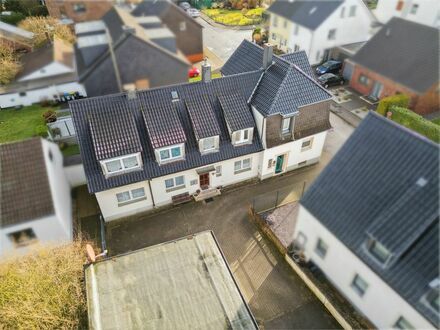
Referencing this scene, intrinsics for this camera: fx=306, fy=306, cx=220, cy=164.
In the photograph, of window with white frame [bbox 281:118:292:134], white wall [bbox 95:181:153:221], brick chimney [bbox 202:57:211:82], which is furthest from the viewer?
window with white frame [bbox 281:118:292:134]

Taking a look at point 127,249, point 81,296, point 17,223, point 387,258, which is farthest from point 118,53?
point 127,249

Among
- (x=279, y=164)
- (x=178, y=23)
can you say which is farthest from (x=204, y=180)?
(x=178, y=23)

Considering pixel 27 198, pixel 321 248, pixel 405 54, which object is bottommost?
pixel 321 248

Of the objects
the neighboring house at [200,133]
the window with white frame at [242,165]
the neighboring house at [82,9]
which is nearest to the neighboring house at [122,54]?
the neighboring house at [82,9]

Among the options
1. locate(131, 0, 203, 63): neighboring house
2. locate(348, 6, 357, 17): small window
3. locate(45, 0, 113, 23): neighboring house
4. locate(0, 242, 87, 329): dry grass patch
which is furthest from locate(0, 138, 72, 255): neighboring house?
locate(348, 6, 357, 17): small window

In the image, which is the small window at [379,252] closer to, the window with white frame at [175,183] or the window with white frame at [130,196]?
the window with white frame at [175,183]

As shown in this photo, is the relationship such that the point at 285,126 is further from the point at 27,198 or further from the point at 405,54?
the point at 27,198

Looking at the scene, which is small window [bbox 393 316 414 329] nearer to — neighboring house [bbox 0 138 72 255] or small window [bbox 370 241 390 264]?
small window [bbox 370 241 390 264]
